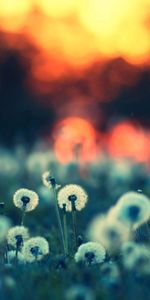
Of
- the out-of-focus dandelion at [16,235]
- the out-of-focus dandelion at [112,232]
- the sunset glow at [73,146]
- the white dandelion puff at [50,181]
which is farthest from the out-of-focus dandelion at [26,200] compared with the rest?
the sunset glow at [73,146]

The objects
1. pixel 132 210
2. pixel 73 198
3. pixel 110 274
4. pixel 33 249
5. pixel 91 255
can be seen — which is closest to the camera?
pixel 110 274

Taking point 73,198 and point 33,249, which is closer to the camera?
point 33,249

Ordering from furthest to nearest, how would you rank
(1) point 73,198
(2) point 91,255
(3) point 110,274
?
(1) point 73,198 < (2) point 91,255 < (3) point 110,274

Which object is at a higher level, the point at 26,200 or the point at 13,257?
the point at 26,200

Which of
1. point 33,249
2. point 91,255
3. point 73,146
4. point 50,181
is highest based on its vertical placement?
point 73,146

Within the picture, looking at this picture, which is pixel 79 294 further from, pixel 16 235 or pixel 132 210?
pixel 16 235

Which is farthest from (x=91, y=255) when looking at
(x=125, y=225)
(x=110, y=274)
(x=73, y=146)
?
(x=73, y=146)
